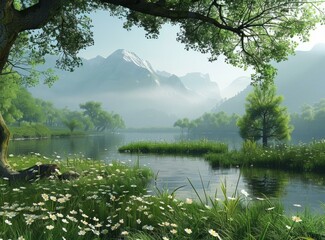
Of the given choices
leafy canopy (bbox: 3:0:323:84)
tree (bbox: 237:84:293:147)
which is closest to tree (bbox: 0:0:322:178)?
leafy canopy (bbox: 3:0:323:84)

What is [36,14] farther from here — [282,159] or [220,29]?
[282,159]

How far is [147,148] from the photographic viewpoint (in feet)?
142

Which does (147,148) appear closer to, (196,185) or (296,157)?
(296,157)

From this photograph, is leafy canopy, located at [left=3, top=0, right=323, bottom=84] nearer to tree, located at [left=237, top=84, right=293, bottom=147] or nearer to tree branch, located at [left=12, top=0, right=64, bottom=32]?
tree branch, located at [left=12, top=0, right=64, bottom=32]

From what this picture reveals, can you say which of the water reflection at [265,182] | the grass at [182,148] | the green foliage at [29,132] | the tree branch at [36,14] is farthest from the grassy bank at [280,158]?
the green foliage at [29,132]

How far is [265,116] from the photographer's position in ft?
159

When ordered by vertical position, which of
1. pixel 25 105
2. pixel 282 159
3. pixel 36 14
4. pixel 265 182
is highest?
pixel 25 105

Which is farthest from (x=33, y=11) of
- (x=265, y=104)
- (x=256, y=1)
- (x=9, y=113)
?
(x=9, y=113)

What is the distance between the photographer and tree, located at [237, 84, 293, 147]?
4719cm

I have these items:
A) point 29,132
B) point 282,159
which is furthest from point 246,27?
point 29,132

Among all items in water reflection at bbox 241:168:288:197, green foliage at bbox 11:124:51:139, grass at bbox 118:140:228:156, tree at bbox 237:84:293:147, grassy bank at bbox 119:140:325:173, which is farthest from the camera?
green foliage at bbox 11:124:51:139

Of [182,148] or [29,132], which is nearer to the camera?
[182,148]

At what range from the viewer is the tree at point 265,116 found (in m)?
47.2

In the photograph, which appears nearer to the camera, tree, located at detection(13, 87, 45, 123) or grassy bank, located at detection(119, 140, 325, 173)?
grassy bank, located at detection(119, 140, 325, 173)
